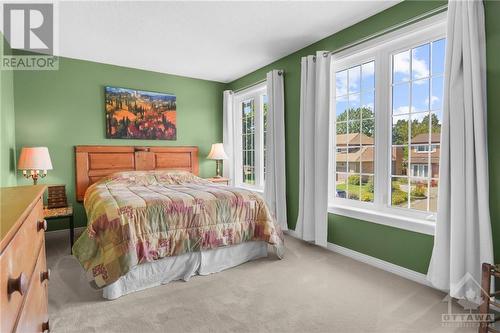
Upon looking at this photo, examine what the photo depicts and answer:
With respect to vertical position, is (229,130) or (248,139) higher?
(229,130)

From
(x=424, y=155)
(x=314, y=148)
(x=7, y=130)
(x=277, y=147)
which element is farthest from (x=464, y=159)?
(x=7, y=130)

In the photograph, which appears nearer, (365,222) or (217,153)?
(365,222)

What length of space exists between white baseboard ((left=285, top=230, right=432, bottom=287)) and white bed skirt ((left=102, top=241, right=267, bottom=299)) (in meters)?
0.91

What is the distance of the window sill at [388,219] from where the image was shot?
8.27 feet

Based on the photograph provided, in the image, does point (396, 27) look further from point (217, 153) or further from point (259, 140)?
point (217, 153)

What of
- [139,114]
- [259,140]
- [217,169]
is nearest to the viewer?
[139,114]

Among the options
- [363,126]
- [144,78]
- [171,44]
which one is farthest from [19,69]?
[363,126]

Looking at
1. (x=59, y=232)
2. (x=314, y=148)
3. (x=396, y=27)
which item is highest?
(x=396, y=27)

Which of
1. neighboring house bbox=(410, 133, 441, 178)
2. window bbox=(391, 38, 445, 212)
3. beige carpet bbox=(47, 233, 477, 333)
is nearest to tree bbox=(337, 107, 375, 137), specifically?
window bbox=(391, 38, 445, 212)

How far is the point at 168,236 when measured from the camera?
2531 mm

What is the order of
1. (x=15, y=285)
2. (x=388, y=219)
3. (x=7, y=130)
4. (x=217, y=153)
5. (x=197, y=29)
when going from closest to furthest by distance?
(x=15, y=285)
(x=388, y=219)
(x=197, y=29)
(x=7, y=130)
(x=217, y=153)

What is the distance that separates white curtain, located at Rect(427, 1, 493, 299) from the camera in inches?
81.8

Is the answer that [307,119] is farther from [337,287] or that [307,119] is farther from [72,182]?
[72,182]

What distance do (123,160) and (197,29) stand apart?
2.42 meters
